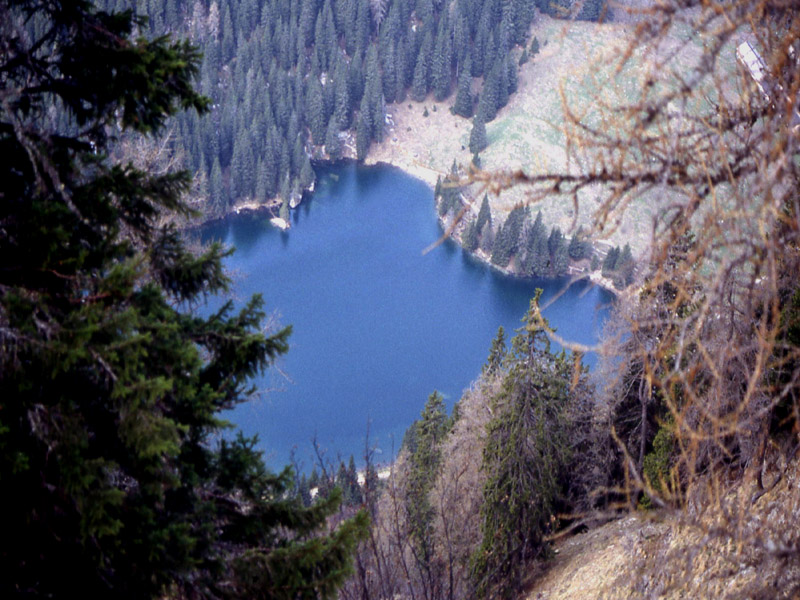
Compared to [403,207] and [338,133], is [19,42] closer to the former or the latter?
[403,207]

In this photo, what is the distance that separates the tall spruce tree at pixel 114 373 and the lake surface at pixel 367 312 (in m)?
23.3

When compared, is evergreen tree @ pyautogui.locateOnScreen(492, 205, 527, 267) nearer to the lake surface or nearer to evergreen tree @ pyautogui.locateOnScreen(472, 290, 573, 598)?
the lake surface

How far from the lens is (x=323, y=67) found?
7262 cm

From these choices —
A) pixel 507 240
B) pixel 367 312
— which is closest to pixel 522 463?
pixel 367 312

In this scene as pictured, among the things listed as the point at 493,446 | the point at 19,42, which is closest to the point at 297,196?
the point at 493,446

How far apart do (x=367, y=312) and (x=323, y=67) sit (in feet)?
136

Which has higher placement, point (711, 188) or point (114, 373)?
point (711, 188)

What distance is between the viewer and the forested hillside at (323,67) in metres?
59.7

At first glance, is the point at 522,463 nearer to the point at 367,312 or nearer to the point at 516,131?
the point at 367,312

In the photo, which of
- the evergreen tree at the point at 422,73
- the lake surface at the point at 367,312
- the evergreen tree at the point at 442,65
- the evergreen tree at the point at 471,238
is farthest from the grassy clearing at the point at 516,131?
the lake surface at the point at 367,312

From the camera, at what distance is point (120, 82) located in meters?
4.01

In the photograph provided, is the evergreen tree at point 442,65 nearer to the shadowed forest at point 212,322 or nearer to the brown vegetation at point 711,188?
the shadowed forest at point 212,322

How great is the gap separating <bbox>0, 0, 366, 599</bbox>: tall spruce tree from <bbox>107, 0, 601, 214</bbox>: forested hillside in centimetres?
5317

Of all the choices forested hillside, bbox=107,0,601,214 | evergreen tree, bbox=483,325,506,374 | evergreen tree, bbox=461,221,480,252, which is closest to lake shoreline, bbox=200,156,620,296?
evergreen tree, bbox=461,221,480,252
